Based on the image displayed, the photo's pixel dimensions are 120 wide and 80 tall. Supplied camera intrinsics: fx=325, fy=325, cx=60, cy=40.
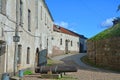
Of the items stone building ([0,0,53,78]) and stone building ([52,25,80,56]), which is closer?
stone building ([0,0,53,78])

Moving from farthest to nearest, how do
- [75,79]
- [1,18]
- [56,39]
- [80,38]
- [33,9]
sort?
[80,38] → [56,39] → [33,9] → [75,79] → [1,18]

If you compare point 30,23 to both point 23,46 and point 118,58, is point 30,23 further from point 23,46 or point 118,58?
point 118,58

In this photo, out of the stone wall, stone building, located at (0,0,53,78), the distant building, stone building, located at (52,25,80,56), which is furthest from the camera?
the distant building

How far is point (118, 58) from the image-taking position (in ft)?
103

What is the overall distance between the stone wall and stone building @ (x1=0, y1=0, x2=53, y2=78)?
698cm

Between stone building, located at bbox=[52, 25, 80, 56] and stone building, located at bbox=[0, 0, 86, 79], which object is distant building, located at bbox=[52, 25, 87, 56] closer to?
stone building, located at bbox=[52, 25, 80, 56]

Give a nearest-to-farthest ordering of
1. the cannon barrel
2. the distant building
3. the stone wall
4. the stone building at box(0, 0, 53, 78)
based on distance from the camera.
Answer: the stone building at box(0, 0, 53, 78) → the cannon barrel → the stone wall → the distant building

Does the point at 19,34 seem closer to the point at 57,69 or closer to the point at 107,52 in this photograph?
the point at 57,69

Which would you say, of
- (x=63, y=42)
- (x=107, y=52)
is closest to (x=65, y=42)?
(x=63, y=42)

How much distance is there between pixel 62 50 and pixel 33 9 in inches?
1119

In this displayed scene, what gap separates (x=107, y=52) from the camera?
109ft

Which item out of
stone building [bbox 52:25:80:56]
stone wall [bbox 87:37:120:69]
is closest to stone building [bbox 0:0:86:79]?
stone wall [bbox 87:37:120:69]

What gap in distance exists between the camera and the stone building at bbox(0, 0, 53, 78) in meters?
18.5

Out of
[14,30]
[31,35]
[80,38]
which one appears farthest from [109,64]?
[80,38]
